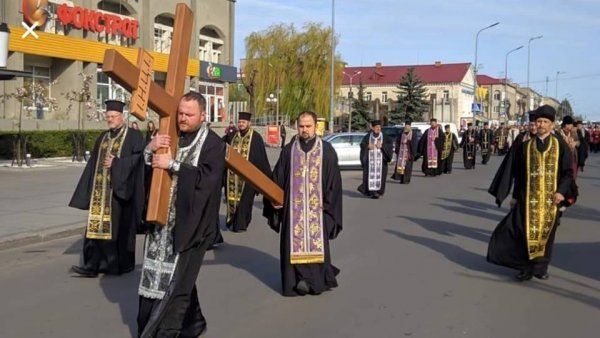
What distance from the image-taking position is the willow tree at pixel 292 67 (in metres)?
59.2

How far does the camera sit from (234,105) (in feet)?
216

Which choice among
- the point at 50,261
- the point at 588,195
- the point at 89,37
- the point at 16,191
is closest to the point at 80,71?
the point at 89,37

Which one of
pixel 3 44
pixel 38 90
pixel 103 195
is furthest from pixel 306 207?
pixel 38 90

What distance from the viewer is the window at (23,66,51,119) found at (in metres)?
30.3

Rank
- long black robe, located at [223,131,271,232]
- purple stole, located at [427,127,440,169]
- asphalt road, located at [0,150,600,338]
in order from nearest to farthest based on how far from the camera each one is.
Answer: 1. asphalt road, located at [0,150,600,338]
2. long black robe, located at [223,131,271,232]
3. purple stole, located at [427,127,440,169]

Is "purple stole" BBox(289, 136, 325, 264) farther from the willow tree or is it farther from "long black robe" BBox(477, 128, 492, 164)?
the willow tree

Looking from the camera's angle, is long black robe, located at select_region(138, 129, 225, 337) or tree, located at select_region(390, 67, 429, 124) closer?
long black robe, located at select_region(138, 129, 225, 337)

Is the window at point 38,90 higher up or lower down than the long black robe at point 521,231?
higher up

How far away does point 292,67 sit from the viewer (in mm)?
60031

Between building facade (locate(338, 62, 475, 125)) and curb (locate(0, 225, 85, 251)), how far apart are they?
3479 inches

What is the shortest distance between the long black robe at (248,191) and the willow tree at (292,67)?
48.2 m

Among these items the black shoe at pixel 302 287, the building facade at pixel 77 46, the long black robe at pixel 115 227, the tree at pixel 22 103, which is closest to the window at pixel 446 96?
the building facade at pixel 77 46

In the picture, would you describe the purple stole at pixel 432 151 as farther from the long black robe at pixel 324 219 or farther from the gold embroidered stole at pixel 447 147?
the long black robe at pixel 324 219

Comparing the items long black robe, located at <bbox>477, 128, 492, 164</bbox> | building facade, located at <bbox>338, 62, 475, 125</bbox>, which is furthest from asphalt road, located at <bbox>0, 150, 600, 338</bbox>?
building facade, located at <bbox>338, 62, 475, 125</bbox>
